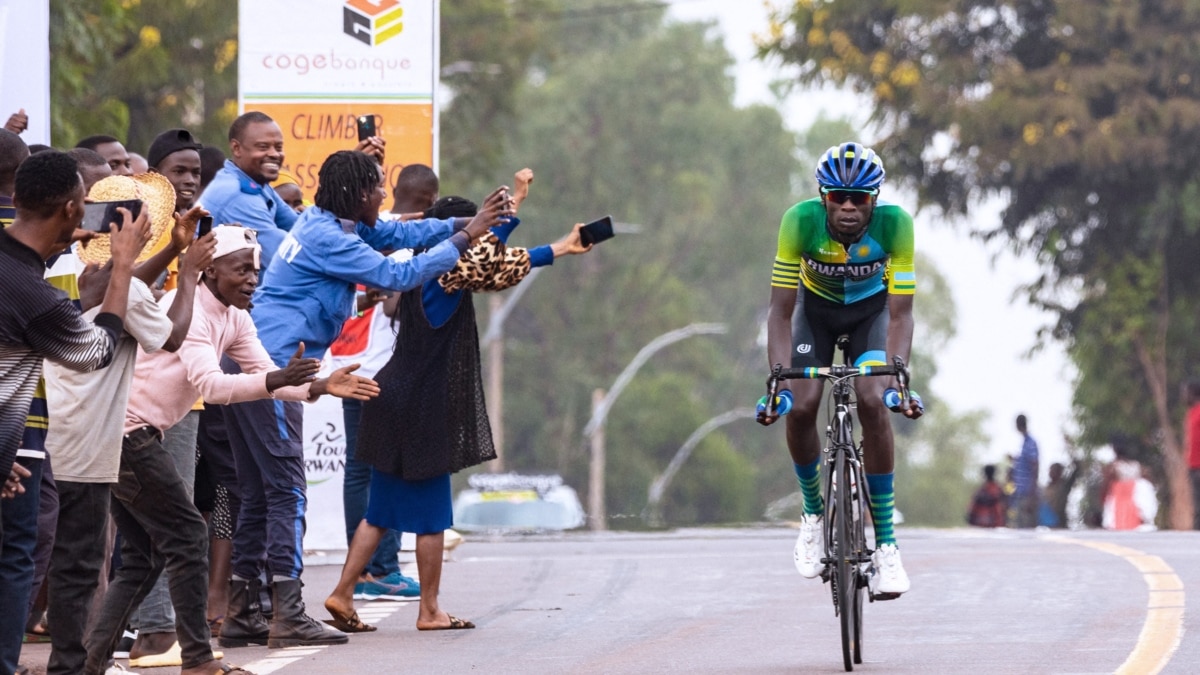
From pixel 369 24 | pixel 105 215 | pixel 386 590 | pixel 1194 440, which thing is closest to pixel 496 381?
pixel 1194 440

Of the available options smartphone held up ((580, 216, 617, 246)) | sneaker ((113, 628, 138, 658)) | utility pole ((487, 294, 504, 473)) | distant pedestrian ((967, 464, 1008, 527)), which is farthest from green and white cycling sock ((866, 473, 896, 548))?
utility pole ((487, 294, 504, 473))

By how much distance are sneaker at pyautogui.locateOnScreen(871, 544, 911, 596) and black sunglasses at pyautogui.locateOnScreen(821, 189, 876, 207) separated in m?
1.52

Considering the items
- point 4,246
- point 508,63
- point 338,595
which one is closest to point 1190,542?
point 338,595

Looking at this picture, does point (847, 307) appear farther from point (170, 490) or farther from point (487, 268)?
point (170, 490)

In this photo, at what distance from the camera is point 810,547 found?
34.6 feet

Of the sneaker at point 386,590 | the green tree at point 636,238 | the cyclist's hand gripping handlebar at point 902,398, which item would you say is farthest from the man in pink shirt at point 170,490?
the green tree at point 636,238

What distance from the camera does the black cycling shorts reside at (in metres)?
10.8

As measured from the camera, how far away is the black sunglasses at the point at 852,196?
1035cm

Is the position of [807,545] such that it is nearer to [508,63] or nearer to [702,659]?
[702,659]

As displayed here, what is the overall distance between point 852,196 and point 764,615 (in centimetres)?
269

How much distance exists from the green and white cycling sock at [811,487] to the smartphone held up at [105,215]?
12.3ft

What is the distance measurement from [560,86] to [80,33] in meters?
49.8

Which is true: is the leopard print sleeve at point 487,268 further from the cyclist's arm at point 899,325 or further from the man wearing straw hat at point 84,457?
the man wearing straw hat at point 84,457

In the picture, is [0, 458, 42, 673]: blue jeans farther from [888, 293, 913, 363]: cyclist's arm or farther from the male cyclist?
[888, 293, 913, 363]: cyclist's arm
